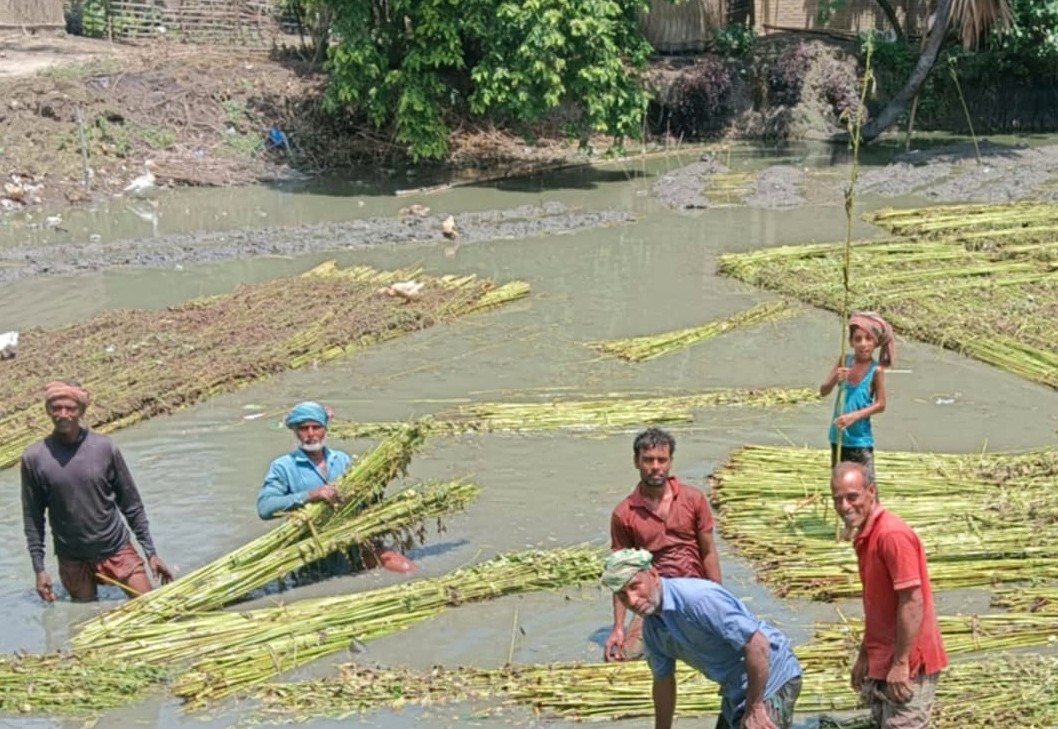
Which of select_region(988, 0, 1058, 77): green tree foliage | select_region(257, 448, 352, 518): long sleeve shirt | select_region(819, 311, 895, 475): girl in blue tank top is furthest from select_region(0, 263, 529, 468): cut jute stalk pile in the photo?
select_region(988, 0, 1058, 77): green tree foliage

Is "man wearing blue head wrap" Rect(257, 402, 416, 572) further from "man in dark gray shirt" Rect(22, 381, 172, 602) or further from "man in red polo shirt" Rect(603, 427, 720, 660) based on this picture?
"man in red polo shirt" Rect(603, 427, 720, 660)

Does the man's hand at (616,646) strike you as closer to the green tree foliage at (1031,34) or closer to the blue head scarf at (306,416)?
the blue head scarf at (306,416)

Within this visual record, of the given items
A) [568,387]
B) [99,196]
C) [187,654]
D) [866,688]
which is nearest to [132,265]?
[99,196]

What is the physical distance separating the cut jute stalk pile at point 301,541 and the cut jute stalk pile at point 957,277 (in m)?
5.64

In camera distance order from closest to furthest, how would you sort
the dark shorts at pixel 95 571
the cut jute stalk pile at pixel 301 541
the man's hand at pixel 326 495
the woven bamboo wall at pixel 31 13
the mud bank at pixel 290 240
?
the cut jute stalk pile at pixel 301 541 → the man's hand at pixel 326 495 → the dark shorts at pixel 95 571 → the mud bank at pixel 290 240 → the woven bamboo wall at pixel 31 13

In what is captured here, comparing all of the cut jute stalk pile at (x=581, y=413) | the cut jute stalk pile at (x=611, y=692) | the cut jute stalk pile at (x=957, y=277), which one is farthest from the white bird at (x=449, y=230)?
the cut jute stalk pile at (x=611, y=692)

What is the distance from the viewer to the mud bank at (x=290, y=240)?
1533 cm

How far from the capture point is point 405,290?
13.0 m

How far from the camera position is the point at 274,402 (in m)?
10.6

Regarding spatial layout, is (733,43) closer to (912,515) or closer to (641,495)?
(912,515)

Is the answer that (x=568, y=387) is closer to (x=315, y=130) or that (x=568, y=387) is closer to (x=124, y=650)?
(x=124, y=650)

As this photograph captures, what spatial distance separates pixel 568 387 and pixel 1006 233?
21.4 feet

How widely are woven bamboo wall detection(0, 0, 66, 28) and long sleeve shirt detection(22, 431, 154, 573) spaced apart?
23.8 meters

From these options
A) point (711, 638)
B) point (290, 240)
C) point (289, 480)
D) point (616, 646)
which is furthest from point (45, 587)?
point (290, 240)
